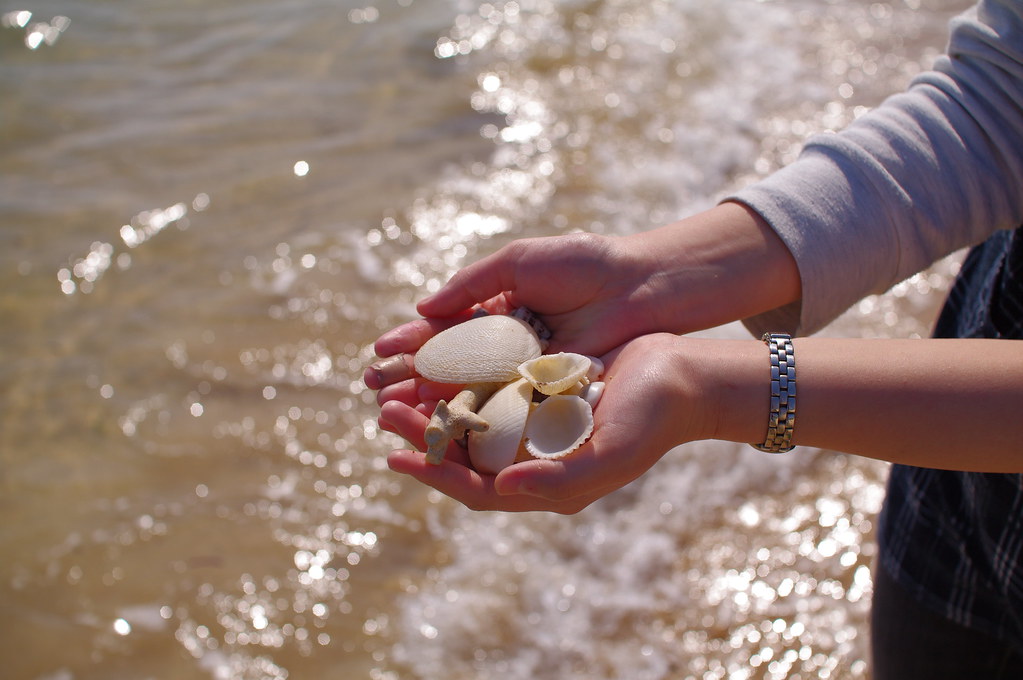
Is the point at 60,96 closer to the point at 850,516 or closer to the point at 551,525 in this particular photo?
the point at 551,525

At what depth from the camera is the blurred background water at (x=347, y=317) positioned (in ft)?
10.6

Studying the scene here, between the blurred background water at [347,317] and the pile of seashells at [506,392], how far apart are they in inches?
56.0

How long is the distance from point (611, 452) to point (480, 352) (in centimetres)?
68

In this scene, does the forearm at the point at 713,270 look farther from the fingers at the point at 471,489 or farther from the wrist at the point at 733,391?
the fingers at the point at 471,489

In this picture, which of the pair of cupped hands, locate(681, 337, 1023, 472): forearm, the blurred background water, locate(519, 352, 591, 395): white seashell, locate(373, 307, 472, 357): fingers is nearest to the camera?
locate(681, 337, 1023, 472): forearm

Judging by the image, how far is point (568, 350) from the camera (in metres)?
2.37

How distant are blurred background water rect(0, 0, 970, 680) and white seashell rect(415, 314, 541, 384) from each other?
143 cm

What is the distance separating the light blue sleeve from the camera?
1.95 metres

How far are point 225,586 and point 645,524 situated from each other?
180 cm

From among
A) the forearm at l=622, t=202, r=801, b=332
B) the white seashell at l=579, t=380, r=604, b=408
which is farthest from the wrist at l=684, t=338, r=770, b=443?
the forearm at l=622, t=202, r=801, b=332

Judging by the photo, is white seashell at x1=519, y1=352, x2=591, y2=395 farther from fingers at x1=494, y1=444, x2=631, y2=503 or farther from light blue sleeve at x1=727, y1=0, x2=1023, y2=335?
light blue sleeve at x1=727, y1=0, x2=1023, y2=335

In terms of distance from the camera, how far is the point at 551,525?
142 inches

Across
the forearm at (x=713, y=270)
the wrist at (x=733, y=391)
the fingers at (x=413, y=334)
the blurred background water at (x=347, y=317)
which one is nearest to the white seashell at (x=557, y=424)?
the wrist at (x=733, y=391)

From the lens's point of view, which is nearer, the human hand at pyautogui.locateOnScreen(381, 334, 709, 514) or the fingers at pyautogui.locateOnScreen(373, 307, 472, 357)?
the human hand at pyautogui.locateOnScreen(381, 334, 709, 514)
